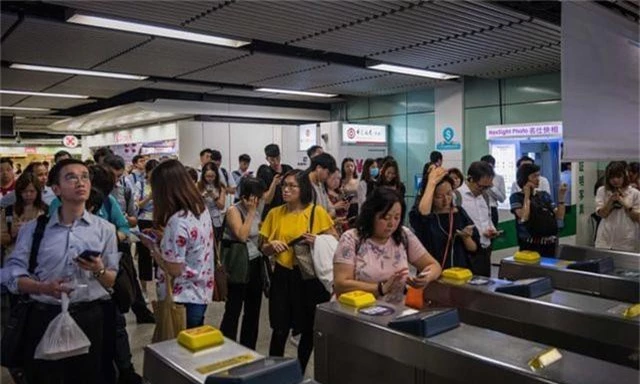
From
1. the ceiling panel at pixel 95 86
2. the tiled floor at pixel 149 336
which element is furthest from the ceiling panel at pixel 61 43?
the tiled floor at pixel 149 336

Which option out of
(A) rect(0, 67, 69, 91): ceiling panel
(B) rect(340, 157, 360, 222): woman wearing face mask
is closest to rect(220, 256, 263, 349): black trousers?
(B) rect(340, 157, 360, 222): woman wearing face mask

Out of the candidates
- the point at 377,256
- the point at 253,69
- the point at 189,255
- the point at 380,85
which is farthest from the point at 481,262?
the point at 380,85

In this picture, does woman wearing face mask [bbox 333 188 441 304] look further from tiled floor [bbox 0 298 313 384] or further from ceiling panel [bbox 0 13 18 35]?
ceiling panel [bbox 0 13 18 35]

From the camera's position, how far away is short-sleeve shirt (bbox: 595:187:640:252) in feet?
14.1

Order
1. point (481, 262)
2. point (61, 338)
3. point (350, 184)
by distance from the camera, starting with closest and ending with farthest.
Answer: point (61, 338), point (481, 262), point (350, 184)

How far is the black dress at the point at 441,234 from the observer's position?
3.55 m

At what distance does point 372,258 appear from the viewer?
2471mm

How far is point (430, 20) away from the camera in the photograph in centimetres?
456

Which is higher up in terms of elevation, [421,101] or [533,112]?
[421,101]

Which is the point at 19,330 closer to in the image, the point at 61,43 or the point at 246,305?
the point at 246,305

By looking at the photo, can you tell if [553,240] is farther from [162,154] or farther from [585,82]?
[162,154]

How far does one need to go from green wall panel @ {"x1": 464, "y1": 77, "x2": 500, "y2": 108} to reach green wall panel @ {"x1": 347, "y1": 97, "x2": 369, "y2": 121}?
94.2 inches

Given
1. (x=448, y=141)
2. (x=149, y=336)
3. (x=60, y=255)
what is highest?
(x=448, y=141)

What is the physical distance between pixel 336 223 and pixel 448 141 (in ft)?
15.3
